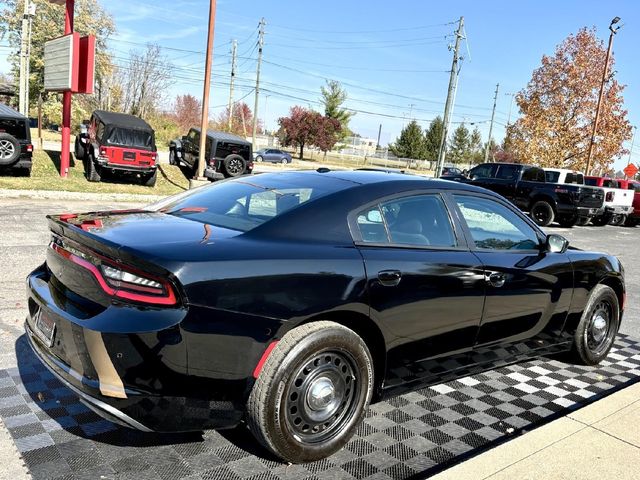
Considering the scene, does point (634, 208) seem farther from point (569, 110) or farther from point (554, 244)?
point (554, 244)

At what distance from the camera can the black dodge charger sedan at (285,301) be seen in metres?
2.33

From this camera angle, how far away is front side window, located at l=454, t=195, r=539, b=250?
3646 millimetres

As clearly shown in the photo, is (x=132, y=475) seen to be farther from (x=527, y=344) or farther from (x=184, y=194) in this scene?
(x=527, y=344)

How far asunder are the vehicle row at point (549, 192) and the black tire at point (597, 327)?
13.4m

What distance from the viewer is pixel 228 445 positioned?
2.91 metres

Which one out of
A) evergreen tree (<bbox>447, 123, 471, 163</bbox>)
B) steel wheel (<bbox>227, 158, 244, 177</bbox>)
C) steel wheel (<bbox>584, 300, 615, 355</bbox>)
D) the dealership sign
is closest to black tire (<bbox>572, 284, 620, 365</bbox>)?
steel wheel (<bbox>584, 300, 615, 355</bbox>)

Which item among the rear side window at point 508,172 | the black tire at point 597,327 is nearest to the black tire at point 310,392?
the black tire at point 597,327

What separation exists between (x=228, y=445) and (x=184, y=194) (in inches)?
69.4

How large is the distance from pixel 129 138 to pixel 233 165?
4376 mm

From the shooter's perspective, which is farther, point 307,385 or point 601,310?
point 601,310

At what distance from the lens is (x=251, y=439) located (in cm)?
300

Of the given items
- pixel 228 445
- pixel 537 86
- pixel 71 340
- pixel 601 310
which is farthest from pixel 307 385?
pixel 537 86

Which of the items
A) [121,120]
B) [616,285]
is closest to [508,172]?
[121,120]

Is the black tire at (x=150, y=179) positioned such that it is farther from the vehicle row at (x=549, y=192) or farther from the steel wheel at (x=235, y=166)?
the vehicle row at (x=549, y=192)
